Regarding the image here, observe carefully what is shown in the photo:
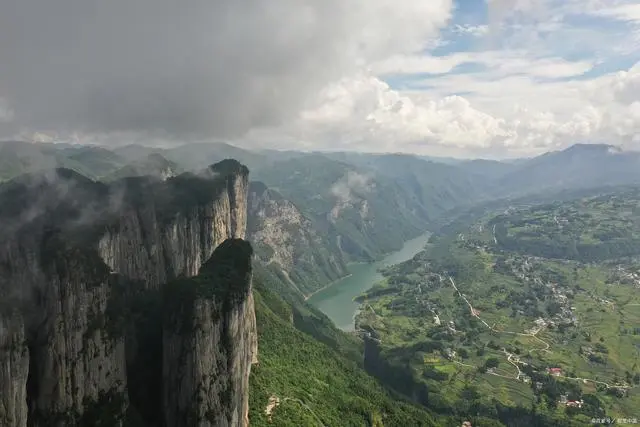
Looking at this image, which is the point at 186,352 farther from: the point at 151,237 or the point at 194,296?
the point at 151,237

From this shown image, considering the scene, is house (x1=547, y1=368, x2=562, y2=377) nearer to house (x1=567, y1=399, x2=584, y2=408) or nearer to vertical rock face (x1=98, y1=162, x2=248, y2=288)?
house (x1=567, y1=399, x2=584, y2=408)

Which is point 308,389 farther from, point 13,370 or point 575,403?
point 575,403

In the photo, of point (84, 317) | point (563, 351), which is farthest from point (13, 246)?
point (563, 351)

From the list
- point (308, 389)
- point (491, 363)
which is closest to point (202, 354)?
point (308, 389)

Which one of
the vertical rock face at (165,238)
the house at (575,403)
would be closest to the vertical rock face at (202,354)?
the vertical rock face at (165,238)

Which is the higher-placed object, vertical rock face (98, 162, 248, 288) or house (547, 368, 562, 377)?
vertical rock face (98, 162, 248, 288)

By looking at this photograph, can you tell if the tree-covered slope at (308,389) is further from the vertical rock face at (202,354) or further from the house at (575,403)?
the house at (575,403)

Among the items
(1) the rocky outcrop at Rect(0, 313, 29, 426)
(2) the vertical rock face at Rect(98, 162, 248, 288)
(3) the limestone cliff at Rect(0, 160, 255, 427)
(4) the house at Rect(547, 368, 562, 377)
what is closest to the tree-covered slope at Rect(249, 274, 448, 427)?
(3) the limestone cliff at Rect(0, 160, 255, 427)
